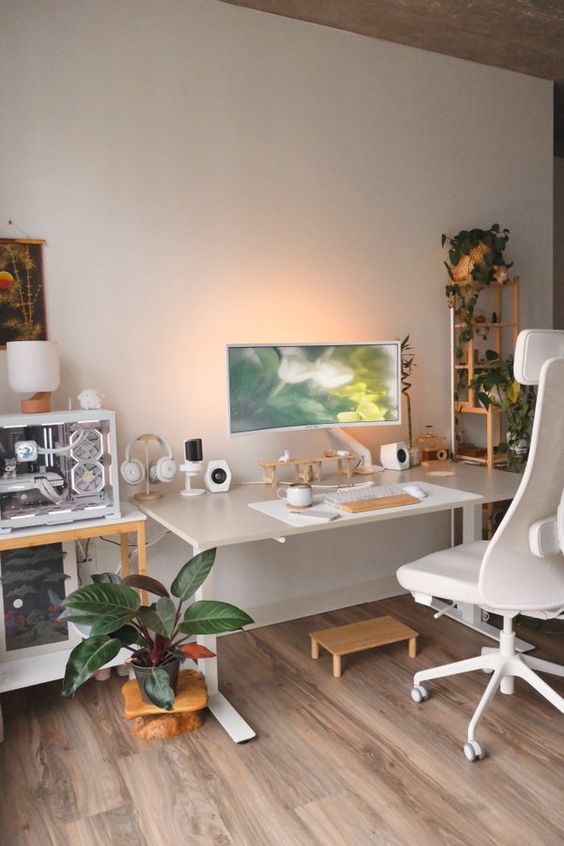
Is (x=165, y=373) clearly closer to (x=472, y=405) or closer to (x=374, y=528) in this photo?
(x=374, y=528)

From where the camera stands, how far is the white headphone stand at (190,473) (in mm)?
2766

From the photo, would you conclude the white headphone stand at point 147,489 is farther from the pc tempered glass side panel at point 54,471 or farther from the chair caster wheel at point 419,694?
the chair caster wheel at point 419,694

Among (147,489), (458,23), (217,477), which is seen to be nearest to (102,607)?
(147,489)

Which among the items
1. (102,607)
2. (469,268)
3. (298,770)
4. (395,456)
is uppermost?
(469,268)

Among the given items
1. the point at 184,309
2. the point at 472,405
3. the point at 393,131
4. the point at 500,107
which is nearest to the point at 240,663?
the point at 184,309

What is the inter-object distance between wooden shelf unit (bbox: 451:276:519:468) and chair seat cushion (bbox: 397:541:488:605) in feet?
3.39

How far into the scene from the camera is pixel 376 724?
2.34 meters

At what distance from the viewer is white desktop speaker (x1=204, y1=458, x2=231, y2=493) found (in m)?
2.86

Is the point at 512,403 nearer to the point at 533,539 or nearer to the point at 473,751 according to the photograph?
the point at 533,539

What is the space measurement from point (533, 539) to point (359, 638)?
3.27 ft

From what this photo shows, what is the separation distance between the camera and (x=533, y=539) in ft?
6.82

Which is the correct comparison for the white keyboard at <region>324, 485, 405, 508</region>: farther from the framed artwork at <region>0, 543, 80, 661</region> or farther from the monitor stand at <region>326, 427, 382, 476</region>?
the framed artwork at <region>0, 543, 80, 661</region>

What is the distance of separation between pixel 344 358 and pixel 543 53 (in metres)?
1.95

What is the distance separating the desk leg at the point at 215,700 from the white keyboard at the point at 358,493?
522mm
